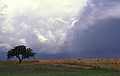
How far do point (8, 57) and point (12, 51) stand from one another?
4775mm

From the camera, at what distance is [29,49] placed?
13800cm

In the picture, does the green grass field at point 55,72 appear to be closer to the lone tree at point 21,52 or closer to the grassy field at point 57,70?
the grassy field at point 57,70

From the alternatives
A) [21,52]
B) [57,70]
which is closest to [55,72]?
[57,70]

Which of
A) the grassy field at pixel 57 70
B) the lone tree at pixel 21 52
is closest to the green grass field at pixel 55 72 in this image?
the grassy field at pixel 57 70

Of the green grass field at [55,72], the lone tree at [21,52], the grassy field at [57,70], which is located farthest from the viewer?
the lone tree at [21,52]

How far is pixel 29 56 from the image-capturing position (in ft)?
449

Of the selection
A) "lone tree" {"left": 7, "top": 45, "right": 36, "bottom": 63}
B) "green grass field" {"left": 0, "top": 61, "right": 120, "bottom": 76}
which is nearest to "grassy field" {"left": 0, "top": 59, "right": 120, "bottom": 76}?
"green grass field" {"left": 0, "top": 61, "right": 120, "bottom": 76}

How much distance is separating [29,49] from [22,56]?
13.3 feet

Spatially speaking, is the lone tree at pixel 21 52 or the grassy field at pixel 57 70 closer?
the grassy field at pixel 57 70

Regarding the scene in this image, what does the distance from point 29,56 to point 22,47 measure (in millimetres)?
4648

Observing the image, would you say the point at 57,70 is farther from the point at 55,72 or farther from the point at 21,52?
the point at 21,52

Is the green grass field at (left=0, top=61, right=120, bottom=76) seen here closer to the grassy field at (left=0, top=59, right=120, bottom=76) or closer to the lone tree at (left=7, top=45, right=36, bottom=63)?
the grassy field at (left=0, top=59, right=120, bottom=76)

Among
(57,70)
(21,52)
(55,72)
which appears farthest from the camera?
(21,52)

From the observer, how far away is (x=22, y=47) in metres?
137
